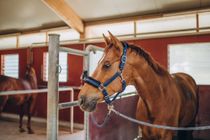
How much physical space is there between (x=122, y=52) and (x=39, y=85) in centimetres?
416

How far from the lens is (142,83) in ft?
4.66

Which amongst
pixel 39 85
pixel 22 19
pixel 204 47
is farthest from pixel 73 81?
pixel 204 47

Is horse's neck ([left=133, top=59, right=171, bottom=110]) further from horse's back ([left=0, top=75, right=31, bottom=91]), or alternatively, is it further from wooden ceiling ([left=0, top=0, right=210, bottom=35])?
horse's back ([left=0, top=75, right=31, bottom=91])

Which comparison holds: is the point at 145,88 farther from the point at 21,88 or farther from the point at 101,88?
the point at 21,88

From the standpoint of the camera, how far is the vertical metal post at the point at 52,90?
120 centimetres

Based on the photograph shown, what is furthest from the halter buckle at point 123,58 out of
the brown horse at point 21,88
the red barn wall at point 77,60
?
→ the brown horse at point 21,88

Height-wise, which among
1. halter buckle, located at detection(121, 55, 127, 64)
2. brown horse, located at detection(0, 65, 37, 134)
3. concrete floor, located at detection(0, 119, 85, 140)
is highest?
halter buckle, located at detection(121, 55, 127, 64)

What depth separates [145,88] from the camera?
1.44 metres

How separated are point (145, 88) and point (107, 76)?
1.09 ft

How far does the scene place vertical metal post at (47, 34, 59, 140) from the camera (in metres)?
1.20

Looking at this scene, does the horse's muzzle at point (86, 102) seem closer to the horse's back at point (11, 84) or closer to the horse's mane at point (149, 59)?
the horse's mane at point (149, 59)

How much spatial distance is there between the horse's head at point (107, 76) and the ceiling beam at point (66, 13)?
9.51ft

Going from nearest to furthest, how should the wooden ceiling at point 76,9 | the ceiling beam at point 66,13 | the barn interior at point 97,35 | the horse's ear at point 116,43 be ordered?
the horse's ear at point 116,43
the barn interior at point 97,35
the wooden ceiling at point 76,9
the ceiling beam at point 66,13

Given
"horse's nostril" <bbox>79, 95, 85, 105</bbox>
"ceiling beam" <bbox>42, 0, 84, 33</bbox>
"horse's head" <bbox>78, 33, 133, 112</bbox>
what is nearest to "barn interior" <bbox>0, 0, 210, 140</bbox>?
"ceiling beam" <bbox>42, 0, 84, 33</bbox>
